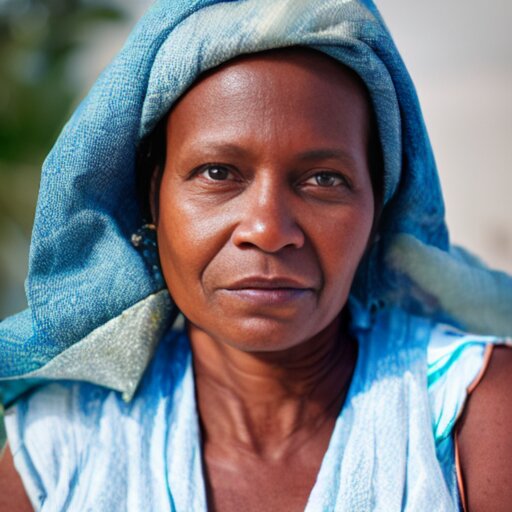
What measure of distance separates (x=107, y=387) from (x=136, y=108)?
68 cm

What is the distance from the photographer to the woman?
1.68 metres

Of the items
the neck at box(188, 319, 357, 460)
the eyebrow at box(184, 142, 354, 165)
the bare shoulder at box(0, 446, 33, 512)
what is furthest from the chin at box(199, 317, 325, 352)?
the bare shoulder at box(0, 446, 33, 512)

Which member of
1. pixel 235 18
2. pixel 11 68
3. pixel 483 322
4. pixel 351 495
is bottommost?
pixel 351 495

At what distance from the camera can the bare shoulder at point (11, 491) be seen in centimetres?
178

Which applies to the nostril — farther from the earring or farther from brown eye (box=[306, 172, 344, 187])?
the earring

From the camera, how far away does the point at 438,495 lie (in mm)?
1673

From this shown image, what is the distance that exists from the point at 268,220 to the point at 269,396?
54 centimetres

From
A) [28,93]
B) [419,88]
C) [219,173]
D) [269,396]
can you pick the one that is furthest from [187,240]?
[419,88]

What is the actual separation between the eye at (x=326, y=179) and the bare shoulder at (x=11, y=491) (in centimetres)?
94

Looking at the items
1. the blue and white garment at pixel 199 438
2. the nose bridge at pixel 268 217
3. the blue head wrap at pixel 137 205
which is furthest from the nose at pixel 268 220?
the blue and white garment at pixel 199 438

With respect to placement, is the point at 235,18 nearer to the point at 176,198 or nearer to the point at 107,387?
the point at 176,198

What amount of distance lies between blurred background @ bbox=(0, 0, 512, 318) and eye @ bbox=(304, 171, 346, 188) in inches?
110

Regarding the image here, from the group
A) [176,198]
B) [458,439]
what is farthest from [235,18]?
[458,439]

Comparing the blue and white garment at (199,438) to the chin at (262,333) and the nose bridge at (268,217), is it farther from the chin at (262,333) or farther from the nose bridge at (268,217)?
the nose bridge at (268,217)
